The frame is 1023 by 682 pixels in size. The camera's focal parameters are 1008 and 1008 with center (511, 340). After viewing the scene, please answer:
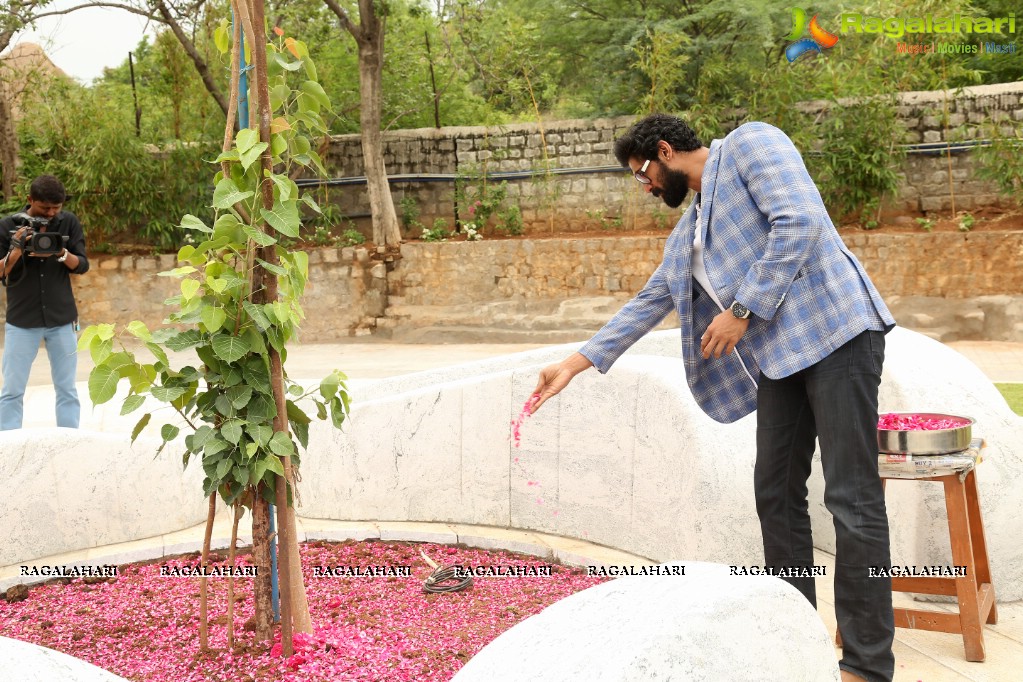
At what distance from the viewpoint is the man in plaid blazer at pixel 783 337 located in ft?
7.92

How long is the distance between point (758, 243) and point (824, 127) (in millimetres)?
10154

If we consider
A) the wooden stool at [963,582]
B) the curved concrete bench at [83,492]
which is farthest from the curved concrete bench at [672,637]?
the curved concrete bench at [83,492]

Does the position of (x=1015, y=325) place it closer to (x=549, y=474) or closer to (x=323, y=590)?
(x=549, y=474)

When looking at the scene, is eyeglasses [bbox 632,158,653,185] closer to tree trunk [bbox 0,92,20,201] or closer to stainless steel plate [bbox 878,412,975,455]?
stainless steel plate [bbox 878,412,975,455]

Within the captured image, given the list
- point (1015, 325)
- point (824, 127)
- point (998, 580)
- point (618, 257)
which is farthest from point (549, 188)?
point (998, 580)

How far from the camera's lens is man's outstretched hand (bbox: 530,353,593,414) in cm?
273

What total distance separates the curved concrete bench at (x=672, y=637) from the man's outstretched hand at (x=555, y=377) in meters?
0.97

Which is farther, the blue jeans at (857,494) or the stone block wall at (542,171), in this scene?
the stone block wall at (542,171)

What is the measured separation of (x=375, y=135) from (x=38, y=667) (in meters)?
11.5

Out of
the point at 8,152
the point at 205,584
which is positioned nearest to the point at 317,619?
the point at 205,584

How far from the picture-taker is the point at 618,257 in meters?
11.9

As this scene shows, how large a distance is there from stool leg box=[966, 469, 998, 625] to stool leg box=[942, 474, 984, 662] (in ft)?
0.28

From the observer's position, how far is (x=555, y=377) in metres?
2.75

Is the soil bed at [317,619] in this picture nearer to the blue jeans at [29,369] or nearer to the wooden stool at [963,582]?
the wooden stool at [963,582]
